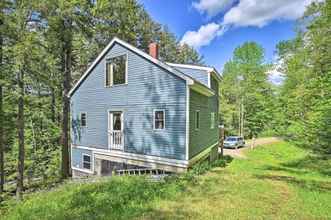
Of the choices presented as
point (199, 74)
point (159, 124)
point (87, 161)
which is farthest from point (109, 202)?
point (199, 74)

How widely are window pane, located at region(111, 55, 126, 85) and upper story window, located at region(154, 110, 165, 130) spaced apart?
373 centimetres

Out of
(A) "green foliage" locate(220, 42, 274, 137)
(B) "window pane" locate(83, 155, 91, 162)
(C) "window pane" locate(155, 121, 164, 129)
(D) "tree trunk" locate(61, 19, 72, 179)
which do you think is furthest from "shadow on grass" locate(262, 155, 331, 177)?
(A) "green foliage" locate(220, 42, 274, 137)

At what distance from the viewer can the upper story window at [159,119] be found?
11867mm

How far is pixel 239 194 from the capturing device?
6859 mm

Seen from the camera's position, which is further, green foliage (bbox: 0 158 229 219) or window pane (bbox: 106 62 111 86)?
window pane (bbox: 106 62 111 86)

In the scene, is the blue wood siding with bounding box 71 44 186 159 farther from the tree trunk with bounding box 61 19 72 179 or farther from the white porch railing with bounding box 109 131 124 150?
the tree trunk with bounding box 61 19 72 179

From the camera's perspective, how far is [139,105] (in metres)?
12.9

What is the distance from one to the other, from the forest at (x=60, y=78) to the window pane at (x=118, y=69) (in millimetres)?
3894

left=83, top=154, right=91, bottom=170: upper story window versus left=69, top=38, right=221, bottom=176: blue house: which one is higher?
left=69, top=38, right=221, bottom=176: blue house

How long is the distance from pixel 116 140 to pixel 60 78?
24.7ft

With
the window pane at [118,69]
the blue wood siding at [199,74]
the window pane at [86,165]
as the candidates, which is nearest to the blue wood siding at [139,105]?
the window pane at [118,69]

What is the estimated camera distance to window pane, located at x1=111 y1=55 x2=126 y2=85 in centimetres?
1460

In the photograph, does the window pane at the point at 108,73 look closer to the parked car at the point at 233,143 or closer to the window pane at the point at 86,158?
the window pane at the point at 86,158

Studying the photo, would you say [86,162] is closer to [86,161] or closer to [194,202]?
[86,161]
